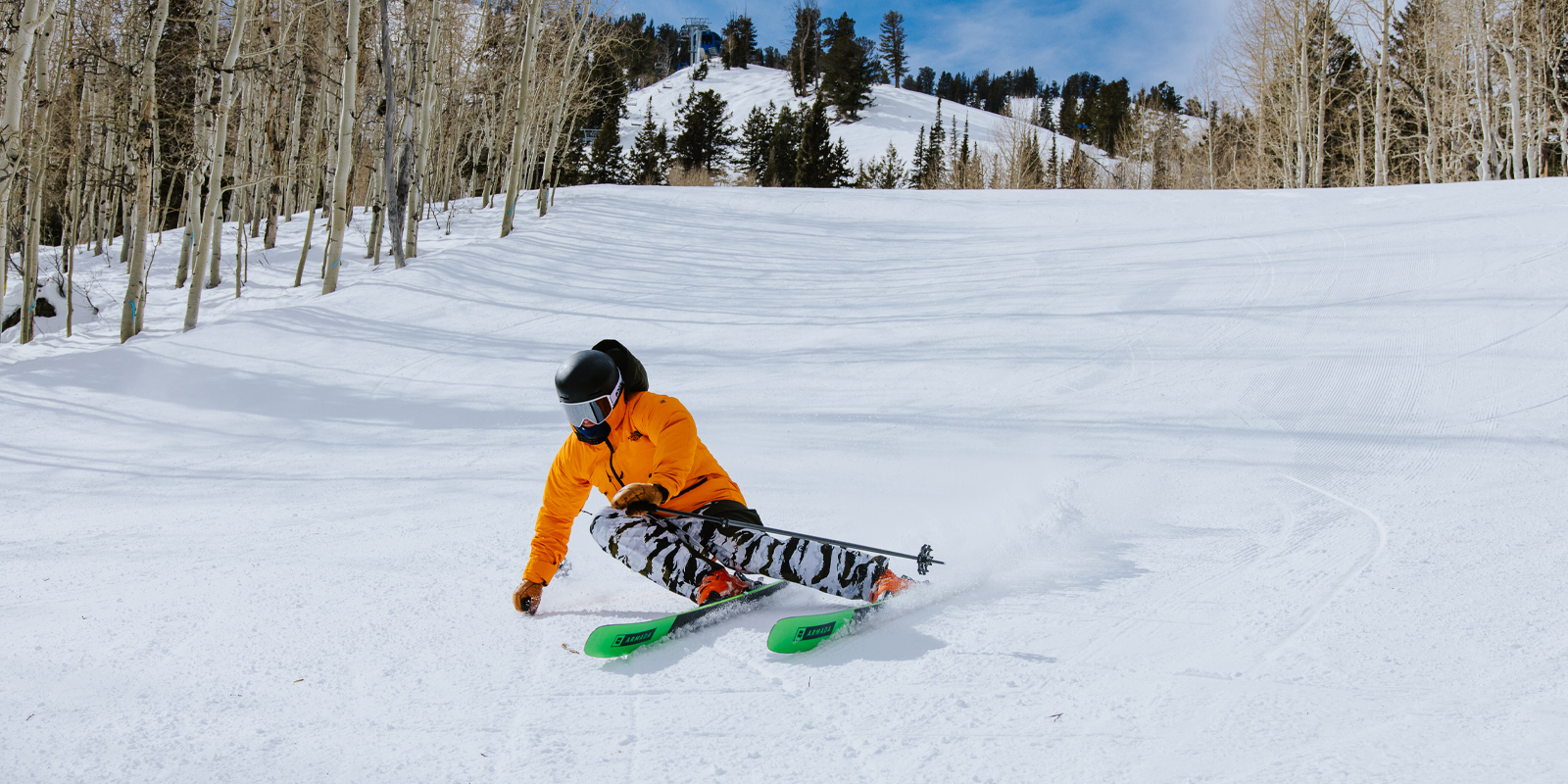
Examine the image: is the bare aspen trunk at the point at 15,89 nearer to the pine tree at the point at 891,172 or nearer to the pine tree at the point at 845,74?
the pine tree at the point at 891,172

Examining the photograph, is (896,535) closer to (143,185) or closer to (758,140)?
(143,185)

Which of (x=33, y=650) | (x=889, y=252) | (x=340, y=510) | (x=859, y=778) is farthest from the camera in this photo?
(x=889, y=252)

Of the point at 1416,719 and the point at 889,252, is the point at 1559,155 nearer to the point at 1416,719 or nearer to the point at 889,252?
the point at 889,252

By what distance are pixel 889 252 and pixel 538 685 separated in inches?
425

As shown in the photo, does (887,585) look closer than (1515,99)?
Yes

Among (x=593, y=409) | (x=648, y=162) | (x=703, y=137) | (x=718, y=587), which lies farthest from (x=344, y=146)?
(x=703, y=137)

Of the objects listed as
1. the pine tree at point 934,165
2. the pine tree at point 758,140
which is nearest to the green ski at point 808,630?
the pine tree at point 934,165

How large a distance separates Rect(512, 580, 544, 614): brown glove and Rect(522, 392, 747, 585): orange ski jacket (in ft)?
0.09

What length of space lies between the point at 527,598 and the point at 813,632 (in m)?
1.04

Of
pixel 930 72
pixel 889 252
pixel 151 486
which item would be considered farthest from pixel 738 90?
pixel 151 486

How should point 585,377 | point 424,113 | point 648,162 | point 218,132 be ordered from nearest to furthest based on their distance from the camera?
1. point 585,377
2. point 218,132
3. point 424,113
4. point 648,162

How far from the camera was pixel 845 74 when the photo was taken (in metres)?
73.8

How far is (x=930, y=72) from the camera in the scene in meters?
123

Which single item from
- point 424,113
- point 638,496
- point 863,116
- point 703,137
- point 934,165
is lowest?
point 638,496
